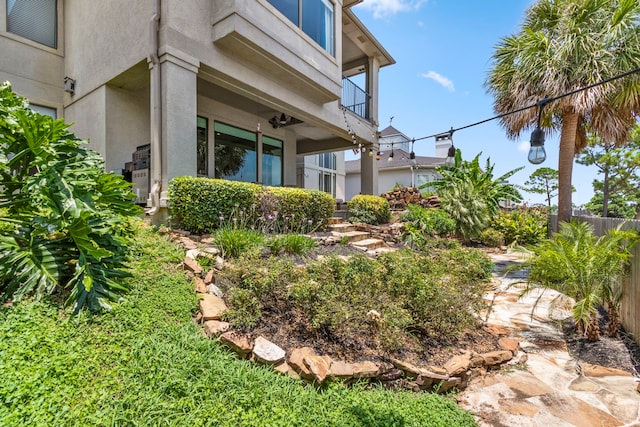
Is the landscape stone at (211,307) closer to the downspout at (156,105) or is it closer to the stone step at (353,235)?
the downspout at (156,105)

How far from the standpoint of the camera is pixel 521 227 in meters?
10.1

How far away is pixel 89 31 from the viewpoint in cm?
770

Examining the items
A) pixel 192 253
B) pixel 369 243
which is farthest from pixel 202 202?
pixel 369 243

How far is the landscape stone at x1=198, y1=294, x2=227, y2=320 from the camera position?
2.94 meters

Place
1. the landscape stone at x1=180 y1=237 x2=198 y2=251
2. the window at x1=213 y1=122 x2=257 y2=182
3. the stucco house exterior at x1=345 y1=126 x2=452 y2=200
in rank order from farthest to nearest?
the stucco house exterior at x1=345 y1=126 x2=452 y2=200 → the window at x1=213 y1=122 x2=257 y2=182 → the landscape stone at x1=180 y1=237 x2=198 y2=251

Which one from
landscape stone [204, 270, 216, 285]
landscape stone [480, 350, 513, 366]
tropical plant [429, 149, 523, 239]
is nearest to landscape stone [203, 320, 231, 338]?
landscape stone [204, 270, 216, 285]

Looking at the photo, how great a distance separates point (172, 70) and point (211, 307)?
17.4 feet

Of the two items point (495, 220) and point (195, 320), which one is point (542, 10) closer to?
Result: point (495, 220)

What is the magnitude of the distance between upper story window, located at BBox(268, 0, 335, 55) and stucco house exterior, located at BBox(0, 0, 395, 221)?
30 millimetres

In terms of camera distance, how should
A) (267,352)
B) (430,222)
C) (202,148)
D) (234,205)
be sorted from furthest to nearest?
1. (430,222)
2. (202,148)
3. (234,205)
4. (267,352)

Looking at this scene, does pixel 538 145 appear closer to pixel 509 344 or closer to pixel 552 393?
pixel 509 344

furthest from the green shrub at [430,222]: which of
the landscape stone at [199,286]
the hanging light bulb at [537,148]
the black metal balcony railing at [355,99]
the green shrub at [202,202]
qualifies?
the landscape stone at [199,286]

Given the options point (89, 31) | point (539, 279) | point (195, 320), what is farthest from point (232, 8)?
point (539, 279)

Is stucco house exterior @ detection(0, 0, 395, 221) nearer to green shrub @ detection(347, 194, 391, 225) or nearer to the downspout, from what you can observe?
the downspout
